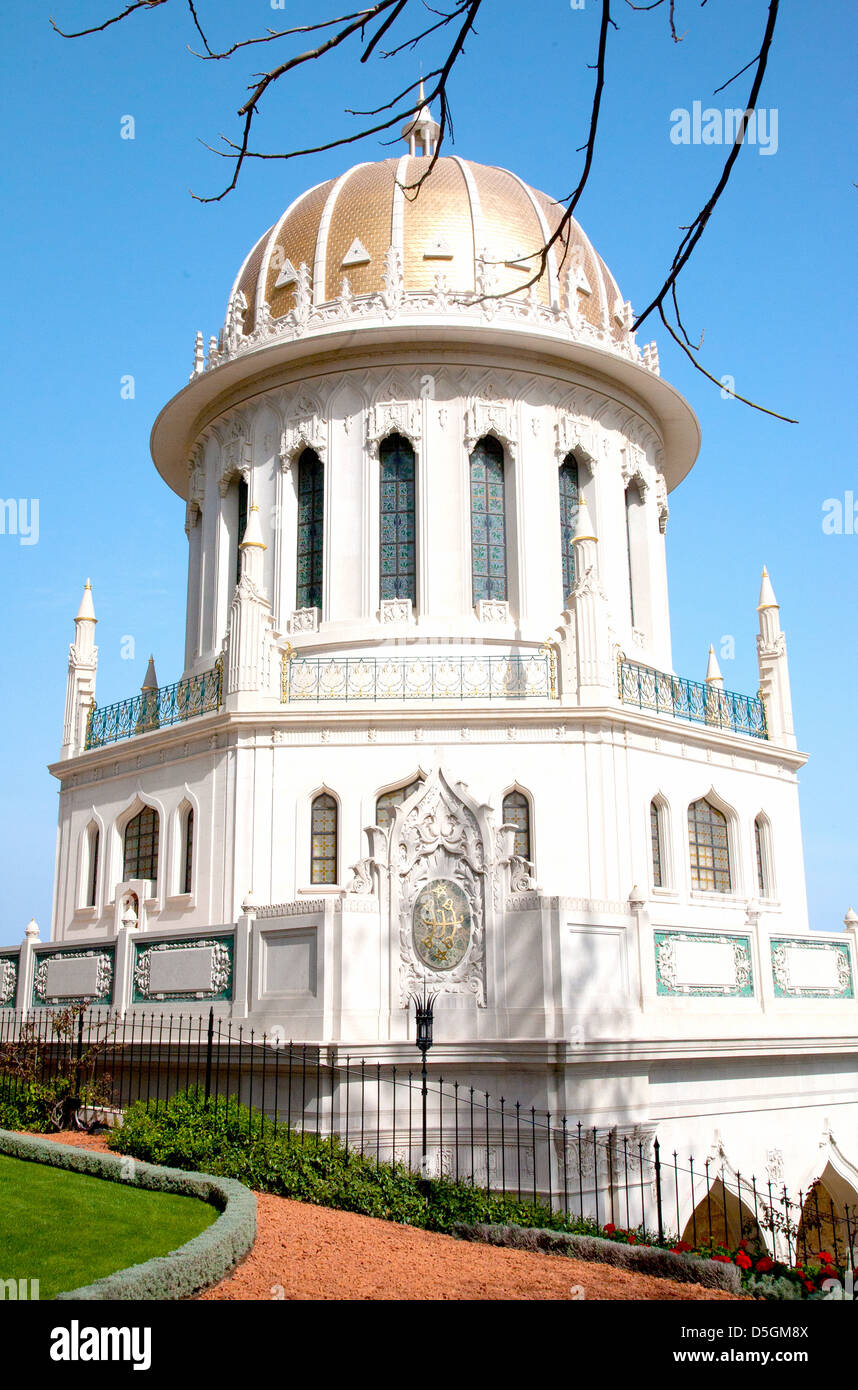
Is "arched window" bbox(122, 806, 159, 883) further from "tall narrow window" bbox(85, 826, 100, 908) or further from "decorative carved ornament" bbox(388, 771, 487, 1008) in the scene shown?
"decorative carved ornament" bbox(388, 771, 487, 1008)

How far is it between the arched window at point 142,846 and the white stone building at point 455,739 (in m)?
0.11

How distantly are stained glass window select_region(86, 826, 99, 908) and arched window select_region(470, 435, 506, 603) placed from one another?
922 cm

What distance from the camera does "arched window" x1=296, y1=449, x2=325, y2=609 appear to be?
91.1ft

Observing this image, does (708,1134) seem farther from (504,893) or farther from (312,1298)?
(312,1298)

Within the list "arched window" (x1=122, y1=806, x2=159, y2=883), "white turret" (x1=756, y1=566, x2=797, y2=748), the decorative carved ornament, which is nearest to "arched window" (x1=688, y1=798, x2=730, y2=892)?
"white turret" (x1=756, y1=566, x2=797, y2=748)

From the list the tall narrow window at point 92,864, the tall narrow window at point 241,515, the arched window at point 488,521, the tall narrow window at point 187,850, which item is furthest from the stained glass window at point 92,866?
the arched window at point 488,521

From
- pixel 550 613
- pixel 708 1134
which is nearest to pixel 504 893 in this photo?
pixel 708 1134

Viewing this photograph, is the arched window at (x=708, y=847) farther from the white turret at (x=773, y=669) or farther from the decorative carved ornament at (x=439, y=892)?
the decorative carved ornament at (x=439, y=892)

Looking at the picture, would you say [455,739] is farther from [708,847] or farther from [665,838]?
[708,847]

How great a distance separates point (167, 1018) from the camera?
59.9ft

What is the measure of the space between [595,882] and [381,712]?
4.68 m

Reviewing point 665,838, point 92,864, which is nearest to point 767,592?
point 665,838

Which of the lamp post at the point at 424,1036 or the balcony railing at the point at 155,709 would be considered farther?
the balcony railing at the point at 155,709

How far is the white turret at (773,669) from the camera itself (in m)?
26.6
